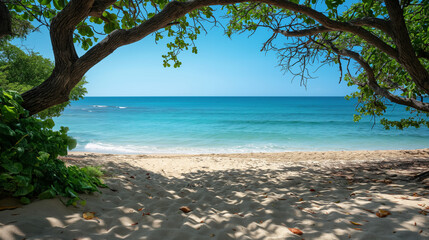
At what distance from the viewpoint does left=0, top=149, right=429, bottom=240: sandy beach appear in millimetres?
1924

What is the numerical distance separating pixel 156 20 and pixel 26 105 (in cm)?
202

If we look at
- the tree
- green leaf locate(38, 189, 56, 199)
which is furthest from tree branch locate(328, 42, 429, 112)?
green leaf locate(38, 189, 56, 199)

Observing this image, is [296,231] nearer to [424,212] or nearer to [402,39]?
[424,212]

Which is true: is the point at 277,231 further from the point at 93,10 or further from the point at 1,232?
the point at 93,10

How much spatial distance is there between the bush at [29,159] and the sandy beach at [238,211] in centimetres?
16

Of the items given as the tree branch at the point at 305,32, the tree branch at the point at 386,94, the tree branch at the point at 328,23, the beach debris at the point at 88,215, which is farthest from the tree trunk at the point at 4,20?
the tree branch at the point at 386,94

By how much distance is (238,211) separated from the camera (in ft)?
9.07

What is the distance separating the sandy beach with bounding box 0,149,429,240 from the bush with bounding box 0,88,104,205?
6.1 inches

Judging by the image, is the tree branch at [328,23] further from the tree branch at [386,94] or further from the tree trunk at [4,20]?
the tree trunk at [4,20]

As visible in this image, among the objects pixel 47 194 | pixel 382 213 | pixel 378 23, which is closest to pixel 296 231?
pixel 382 213

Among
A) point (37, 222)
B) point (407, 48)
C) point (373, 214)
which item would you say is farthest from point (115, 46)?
point (407, 48)

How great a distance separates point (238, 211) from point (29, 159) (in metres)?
2.56

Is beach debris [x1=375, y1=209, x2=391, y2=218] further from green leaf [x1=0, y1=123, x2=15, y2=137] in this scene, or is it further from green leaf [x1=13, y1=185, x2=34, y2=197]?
green leaf [x1=0, y1=123, x2=15, y2=137]

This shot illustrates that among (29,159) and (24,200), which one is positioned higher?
(29,159)
